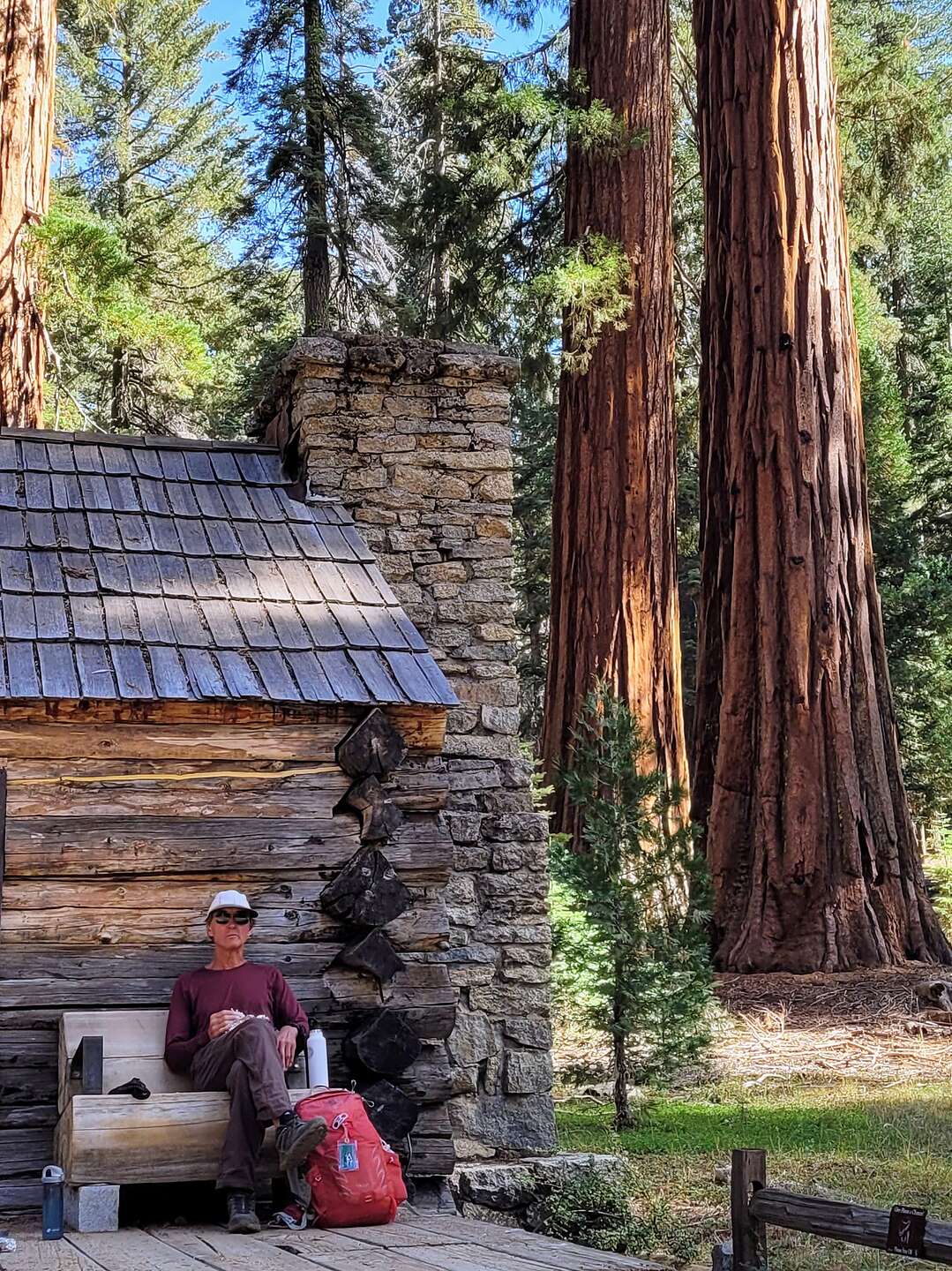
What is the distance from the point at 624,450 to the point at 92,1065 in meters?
8.42

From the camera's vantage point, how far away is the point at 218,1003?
600cm

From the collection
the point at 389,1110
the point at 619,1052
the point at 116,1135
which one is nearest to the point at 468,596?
the point at 619,1052

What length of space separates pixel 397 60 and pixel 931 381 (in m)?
10.3

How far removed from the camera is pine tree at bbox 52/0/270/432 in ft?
64.1

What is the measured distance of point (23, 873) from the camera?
6156 mm

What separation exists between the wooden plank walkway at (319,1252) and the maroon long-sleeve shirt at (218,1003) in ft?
2.17

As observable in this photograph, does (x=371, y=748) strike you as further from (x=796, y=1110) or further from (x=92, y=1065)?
(x=796, y=1110)

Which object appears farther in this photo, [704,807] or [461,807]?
[704,807]

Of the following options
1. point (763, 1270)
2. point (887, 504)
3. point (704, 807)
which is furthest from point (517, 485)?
point (763, 1270)

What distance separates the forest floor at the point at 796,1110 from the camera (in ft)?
22.6

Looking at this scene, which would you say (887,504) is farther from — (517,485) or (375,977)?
(375,977)

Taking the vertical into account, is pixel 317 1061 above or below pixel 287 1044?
below

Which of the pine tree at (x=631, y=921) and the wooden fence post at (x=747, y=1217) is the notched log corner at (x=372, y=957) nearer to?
the wooden fence post at (x=747, y=1217)

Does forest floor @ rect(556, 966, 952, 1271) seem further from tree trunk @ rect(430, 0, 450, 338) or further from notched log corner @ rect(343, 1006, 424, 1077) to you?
tree trunk @ rect(430, 0, 450, 338)
